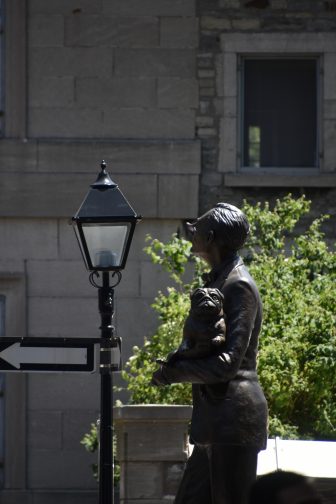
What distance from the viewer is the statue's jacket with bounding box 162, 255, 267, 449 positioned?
528 cm

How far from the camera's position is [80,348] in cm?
757

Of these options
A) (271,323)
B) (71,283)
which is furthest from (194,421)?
(71,283)

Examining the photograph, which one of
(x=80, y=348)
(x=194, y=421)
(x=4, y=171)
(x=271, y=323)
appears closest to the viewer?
(x=194, y=421)

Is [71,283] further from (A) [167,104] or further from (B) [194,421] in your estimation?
(B) [194,421]

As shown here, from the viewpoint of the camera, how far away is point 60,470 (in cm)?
1238

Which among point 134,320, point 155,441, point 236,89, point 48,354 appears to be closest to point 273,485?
point 48,354

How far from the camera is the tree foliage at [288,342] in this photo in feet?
31.6

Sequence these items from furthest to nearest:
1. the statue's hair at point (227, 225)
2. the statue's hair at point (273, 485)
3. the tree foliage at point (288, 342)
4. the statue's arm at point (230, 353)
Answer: the tree foliage at point (288, 342), the statue's hair at point (227, 225), the statue's arm at point (230, 353), the statue's hair at point (273, 485)

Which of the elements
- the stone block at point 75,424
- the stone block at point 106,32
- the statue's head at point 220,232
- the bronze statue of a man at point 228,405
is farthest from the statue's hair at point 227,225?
the stone block at point 106,32

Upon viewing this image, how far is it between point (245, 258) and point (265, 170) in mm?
1872

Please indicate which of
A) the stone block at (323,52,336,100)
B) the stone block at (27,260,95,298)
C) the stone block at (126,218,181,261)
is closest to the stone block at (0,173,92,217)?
the stone block at (27,260,95,298)

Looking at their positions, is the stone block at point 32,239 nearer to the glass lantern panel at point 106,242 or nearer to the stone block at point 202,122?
the stone block at point 202,122

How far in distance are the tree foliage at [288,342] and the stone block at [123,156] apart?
5.89ft

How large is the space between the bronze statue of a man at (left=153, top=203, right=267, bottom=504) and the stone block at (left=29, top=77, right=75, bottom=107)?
7.27 metres
